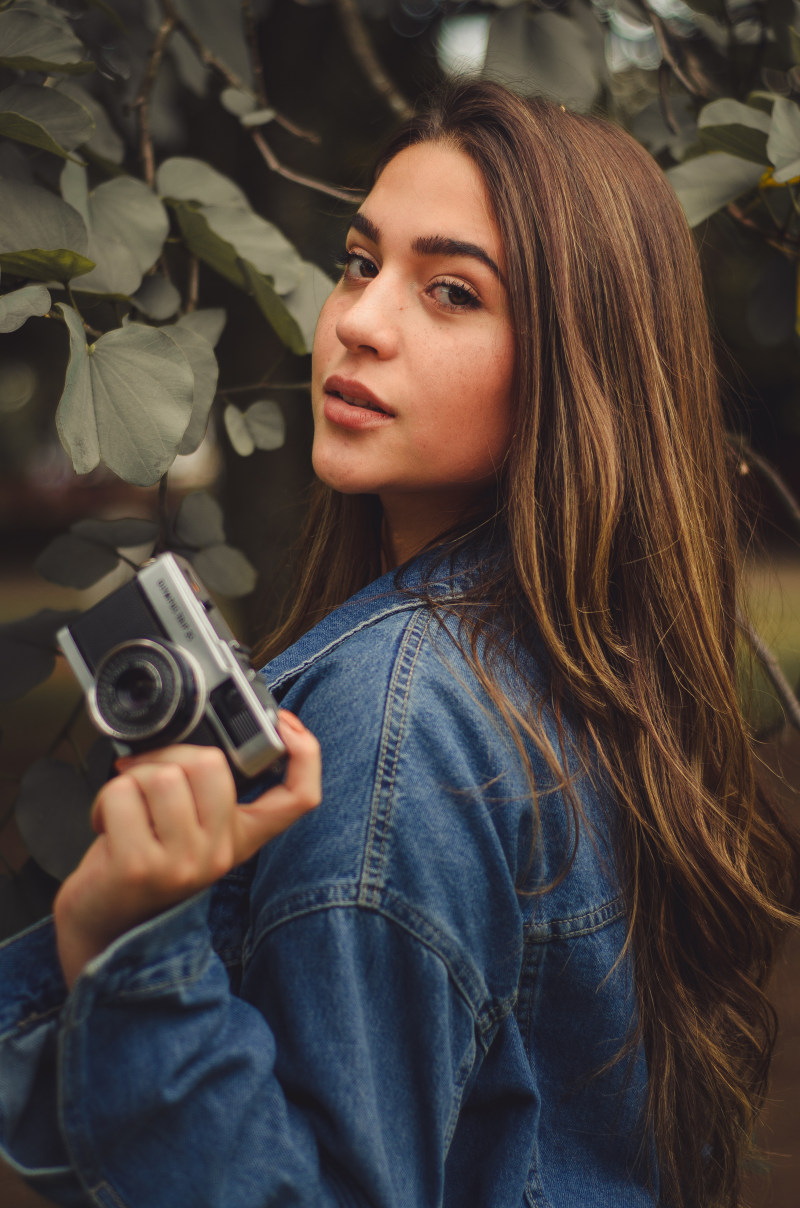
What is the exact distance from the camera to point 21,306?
0.99 meters

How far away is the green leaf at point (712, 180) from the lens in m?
1.38

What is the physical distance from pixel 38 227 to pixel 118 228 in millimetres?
163

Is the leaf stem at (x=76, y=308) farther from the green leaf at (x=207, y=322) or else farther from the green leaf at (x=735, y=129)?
the green leaf at (x=735, y=129)

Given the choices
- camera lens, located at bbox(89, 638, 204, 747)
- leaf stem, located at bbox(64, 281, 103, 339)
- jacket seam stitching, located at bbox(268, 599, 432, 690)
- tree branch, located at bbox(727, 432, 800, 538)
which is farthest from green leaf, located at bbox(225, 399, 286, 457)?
camera lens, located at bbox(89, 638, 204, 747)

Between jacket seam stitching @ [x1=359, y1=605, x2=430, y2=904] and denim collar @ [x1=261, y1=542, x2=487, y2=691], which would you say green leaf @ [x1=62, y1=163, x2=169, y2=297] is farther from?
jacket seam stitching @ [x1=359, y1=605, x2=430, y2=904]

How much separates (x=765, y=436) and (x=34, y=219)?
145 centimetres

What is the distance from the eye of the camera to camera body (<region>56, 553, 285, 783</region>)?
0.68 meters

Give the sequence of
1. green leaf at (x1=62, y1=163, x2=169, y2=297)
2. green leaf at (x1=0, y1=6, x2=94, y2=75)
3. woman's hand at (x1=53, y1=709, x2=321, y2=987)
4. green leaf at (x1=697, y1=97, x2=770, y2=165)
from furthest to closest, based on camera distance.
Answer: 1. green leaf at (x1=697, y1=97, x2=770, y2=165)
2. green leaf at (x1=62, y1=163, x2=169, y2=297)
3. green leaf at (x1=0, y1=6, x2=94, y2=75)
4. woman's hand at (x1=53, y1=709, x2=321, y2=987)

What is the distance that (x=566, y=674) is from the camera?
0.97 meters

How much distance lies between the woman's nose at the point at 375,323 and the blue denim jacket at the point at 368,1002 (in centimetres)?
29

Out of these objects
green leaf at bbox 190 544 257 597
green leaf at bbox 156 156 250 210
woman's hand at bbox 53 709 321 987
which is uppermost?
green leaf at bbox 156 156 250 210

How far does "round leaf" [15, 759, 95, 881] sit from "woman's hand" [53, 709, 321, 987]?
0.57 m

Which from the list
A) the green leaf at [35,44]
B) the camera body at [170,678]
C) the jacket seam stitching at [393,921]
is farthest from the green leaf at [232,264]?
the jacket seam stitching at [393,921]

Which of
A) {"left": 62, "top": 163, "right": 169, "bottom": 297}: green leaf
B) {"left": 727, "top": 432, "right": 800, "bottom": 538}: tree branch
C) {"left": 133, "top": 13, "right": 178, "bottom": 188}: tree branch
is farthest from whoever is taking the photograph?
{"left": 727, "top": 432, "right": 800, "bottom": 538}: tree branch
